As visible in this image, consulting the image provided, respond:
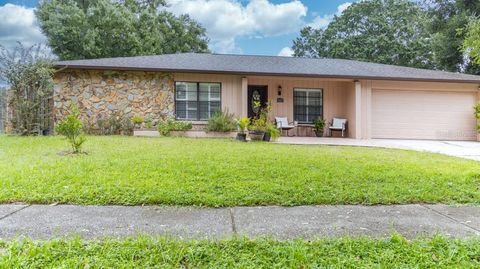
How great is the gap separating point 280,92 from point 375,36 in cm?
1549

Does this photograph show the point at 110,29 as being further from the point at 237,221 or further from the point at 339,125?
the point at 237,221

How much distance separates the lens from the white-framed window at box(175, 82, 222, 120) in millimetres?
12156

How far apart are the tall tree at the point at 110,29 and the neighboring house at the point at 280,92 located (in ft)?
28.1

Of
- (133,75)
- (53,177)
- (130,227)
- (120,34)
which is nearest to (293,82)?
(133,75)

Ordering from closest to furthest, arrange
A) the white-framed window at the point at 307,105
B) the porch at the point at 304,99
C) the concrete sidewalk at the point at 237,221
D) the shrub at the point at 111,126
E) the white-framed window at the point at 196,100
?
the concrete sidewalk at the point at 237,221
the shrub at the point at 111,126
the white-framed window at the point at 196,100
the porch at the point at 304,99
the white-framed window at the point at 307,105

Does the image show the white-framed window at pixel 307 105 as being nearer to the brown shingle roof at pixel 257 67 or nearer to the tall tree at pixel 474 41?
the brown shingle roof at pixel 257 67

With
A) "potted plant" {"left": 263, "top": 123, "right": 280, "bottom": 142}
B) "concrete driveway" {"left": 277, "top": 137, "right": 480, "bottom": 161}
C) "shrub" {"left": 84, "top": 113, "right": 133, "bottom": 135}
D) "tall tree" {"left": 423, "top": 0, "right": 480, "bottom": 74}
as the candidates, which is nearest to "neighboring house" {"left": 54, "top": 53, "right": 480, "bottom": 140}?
"shrub" {"left": 84, "top": 113, "right": 133, "bottom": 135}

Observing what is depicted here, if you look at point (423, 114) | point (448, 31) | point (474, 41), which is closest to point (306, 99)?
point (423, 114)

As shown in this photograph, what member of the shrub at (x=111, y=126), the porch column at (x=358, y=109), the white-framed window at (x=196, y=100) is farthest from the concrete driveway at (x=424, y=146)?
the shrub at (x=111, y=126)

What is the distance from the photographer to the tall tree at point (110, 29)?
62.5 ft

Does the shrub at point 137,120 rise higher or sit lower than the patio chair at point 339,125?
higher

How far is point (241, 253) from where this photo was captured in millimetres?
2238

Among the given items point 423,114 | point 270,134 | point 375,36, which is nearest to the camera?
point 270,134

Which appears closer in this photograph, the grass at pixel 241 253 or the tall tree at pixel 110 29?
the grass at pixel 241 253
